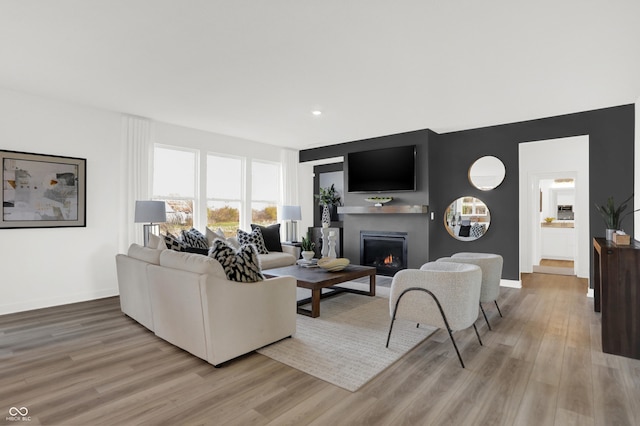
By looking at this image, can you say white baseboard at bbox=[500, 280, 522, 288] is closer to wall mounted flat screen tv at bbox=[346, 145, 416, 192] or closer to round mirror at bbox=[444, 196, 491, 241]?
round mirror at bbox=[444, 196, 491, 241]

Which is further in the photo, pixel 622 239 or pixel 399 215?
pixel 399 215

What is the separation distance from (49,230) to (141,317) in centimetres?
198

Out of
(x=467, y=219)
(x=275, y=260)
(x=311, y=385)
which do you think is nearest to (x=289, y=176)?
(x=275, y=260)

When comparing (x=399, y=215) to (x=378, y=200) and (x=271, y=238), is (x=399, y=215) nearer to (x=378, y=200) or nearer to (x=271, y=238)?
(x=378, y=200)

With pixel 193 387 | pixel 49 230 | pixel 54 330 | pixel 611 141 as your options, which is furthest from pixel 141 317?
pixel 611 141

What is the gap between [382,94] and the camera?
4152 mm

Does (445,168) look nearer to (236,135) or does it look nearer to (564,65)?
(564,65)

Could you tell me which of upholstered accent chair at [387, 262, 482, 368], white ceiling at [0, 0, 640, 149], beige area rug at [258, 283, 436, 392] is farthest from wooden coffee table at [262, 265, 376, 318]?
white ceiling at [0, 0, 640, 149]

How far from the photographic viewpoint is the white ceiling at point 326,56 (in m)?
2.46

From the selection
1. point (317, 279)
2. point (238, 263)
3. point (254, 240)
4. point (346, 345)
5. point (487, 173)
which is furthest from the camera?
point (254, 240)

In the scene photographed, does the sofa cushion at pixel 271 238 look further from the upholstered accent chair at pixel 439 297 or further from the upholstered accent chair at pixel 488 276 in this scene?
the upholstered accent chair at pixel 439 297

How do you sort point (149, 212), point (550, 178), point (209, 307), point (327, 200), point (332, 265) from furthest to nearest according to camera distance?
1. point (327, 200)
2. point (550, 178)
3. point (149, 212)
4. point (332, 265)
5. point (209, 307)

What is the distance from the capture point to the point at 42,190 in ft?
14.2

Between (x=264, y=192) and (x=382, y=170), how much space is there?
2.45m
